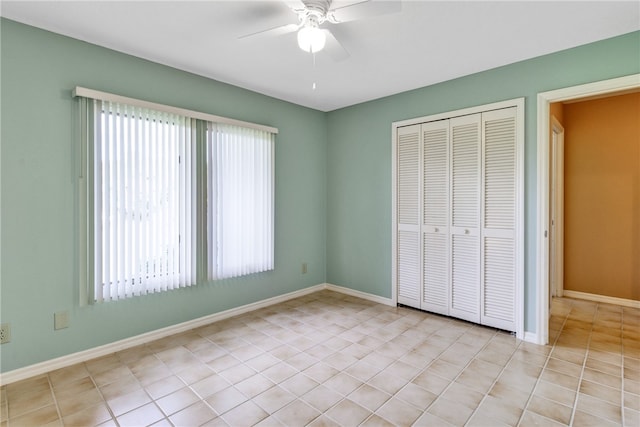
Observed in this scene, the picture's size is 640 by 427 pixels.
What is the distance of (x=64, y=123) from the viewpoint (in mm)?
2438

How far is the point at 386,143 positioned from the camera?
392 cm

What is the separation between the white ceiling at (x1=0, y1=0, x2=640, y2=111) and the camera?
2096mm

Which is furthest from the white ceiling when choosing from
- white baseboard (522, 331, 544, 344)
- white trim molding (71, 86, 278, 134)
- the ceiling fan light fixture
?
white baseboard (522, 331, 544, 344)

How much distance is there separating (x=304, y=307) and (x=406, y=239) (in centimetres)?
145

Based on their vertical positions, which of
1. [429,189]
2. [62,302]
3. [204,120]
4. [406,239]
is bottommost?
[62,302]

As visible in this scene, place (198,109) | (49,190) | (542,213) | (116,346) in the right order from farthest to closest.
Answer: (198,109)
(542,213)
(116,346)
(49,190)

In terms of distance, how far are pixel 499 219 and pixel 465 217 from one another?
12.5 inches

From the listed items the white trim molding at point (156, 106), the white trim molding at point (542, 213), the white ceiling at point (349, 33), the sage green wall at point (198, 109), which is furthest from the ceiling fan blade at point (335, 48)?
the white trim molding at point (542, 213)

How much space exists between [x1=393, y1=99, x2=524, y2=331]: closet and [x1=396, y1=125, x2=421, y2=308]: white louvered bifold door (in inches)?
0.4

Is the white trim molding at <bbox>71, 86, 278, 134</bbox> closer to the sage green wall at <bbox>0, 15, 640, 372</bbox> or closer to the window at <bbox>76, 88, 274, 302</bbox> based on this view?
the window at <bbox>76, 88, 274, 302</bbox>

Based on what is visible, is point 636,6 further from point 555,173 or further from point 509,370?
point 509,370

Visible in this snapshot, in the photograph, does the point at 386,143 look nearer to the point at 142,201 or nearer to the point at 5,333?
the point at 142,201

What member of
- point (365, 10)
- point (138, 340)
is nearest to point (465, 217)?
point (365, 10)

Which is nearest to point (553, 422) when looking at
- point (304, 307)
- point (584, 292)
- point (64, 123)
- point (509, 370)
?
point (509, 370)
